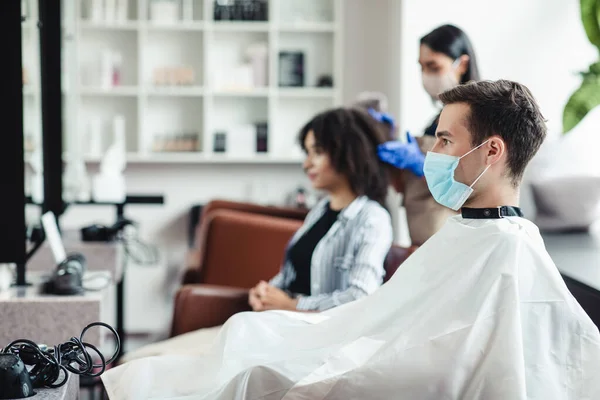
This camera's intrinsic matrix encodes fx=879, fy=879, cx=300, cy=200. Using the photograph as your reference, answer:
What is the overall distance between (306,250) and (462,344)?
4.09 ft

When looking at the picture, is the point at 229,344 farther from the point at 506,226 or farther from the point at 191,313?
the point at 191,313

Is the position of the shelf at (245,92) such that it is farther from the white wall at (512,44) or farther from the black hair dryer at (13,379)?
the black hair dryer at (13,379)

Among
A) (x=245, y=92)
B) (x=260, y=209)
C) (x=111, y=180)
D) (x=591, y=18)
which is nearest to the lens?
(x=591, y=18)

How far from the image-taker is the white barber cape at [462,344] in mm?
1643

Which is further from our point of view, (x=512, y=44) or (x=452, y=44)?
(x=512, y=44)

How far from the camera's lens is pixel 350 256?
262cm

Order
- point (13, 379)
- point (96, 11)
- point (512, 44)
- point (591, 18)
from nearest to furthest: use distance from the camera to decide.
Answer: point (13, 379) < point (591, 18) < point (512, 44) < point (96, 11)

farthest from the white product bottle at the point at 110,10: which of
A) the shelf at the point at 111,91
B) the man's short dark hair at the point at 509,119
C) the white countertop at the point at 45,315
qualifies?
the man's short dark hair at the point at 509,119

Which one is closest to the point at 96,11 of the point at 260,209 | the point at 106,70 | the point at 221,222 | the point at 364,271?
the point at 106,70

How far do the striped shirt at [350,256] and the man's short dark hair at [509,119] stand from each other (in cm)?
81

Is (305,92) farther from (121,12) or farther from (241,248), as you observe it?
(241,248)

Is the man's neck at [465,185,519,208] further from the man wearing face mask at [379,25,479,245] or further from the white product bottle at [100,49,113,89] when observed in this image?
the white product bottle at [100,49,113,89]

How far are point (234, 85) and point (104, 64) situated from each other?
2.55 feet

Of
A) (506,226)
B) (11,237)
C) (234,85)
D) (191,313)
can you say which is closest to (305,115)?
(234,85)
